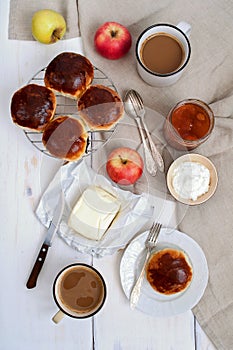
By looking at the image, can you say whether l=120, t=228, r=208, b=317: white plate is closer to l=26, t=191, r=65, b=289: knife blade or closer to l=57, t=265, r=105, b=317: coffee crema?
l=57, t=265, r=105, b=317: coffee crema

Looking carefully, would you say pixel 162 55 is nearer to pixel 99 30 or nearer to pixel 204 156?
pixel 99 30

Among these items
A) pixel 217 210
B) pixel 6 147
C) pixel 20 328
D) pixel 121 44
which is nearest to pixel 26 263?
pixel 20 328

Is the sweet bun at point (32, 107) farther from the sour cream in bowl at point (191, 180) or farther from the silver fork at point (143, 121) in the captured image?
the sour cream in bowl at point (191, 180)

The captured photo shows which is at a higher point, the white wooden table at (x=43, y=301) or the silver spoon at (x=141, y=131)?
the silver spoon at (x=141, y=131)

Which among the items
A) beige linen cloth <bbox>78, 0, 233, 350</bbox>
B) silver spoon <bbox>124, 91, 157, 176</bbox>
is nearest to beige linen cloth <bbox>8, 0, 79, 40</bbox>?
beige linen cloth <bbox>78, 0, 233, 350</bbox>

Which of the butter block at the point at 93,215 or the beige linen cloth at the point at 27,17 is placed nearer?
the butter block at the point at 93,215

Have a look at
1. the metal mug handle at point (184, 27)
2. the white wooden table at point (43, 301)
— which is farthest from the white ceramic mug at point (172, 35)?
the white wooden table at point (43, 301)

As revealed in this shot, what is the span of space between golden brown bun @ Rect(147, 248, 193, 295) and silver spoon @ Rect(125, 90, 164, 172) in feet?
0.75

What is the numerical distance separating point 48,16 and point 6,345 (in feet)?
2.87

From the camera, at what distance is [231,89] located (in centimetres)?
142

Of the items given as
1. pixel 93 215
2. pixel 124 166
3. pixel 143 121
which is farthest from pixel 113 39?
pixel 93 215

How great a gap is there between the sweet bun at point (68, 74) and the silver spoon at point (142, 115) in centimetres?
13

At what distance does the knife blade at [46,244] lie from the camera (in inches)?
51.8

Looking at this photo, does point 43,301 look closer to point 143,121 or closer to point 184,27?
point 143,121
